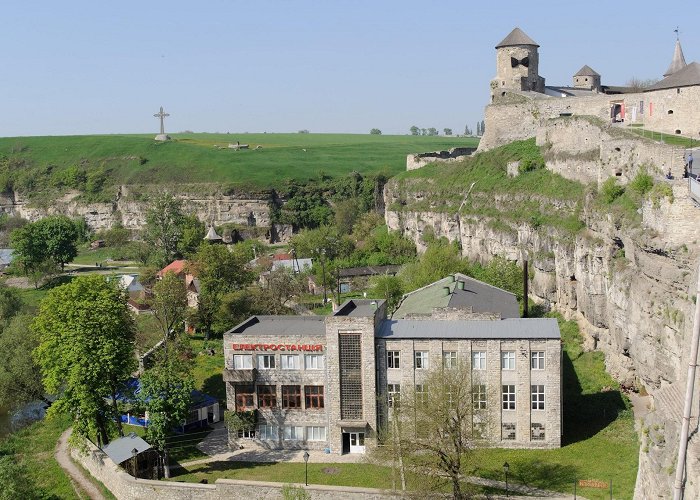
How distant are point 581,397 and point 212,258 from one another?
3432 cm

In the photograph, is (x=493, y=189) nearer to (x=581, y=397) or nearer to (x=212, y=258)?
(x=212, y=258)

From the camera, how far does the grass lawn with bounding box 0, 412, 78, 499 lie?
40031 millimetres

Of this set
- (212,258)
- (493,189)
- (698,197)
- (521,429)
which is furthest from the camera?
(493,189)

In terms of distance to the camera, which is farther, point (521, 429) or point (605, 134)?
point (605, 134)

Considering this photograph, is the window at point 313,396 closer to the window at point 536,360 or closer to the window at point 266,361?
the window at point 266,361

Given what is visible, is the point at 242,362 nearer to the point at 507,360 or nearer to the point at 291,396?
the point at 291,396

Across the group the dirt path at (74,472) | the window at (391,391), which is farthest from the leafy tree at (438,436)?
the dirt path at (74,472)

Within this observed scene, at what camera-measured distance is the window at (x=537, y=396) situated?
4012 cm

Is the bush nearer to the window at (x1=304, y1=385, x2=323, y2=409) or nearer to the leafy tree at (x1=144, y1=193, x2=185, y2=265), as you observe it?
the window at (x1=304, y1=385, x2=323, y2=409)

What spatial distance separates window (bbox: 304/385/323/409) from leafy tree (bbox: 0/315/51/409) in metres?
17.8

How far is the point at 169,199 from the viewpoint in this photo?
107750 mm

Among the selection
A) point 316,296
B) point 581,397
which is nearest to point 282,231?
point 316,296

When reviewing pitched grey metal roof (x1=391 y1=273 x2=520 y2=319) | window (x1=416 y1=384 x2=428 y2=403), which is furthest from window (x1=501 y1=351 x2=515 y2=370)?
pitched grey metal roof (x1=391 y1=273 x2=520 y2=319)

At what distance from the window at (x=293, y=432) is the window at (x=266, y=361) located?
3.31 m
